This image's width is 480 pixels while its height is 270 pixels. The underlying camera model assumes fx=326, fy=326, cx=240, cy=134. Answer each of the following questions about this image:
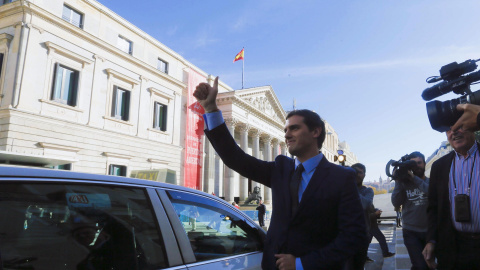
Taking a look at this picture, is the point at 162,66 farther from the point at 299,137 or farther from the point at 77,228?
the point at 77,228

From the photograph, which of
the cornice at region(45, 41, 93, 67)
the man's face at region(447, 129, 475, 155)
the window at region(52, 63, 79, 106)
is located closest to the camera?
the man's face at region(447, 129, 475, 155)

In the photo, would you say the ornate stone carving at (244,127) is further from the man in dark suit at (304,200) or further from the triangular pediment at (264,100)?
the man in dark suit at (304,200)

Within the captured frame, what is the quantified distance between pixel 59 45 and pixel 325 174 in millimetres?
18581

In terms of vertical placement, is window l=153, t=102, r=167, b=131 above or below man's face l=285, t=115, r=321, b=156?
above

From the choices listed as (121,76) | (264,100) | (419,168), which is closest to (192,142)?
(121,76)

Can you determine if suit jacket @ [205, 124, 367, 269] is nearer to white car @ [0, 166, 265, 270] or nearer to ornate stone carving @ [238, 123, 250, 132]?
white car @ [0, 166, 265, 270]

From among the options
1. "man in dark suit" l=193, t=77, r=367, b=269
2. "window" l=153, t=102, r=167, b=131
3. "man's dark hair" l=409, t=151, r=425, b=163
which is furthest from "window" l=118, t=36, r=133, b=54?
"man in dark suit" l=193, t=77, r=367, b=269

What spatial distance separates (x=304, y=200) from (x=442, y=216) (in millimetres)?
1383

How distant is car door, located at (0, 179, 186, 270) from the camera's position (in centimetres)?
128

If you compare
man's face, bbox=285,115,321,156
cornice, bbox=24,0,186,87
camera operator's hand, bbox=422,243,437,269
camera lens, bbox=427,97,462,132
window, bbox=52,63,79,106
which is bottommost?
camera operator's hand, bbox=422,243,437,269

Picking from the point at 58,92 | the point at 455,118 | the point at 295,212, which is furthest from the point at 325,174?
the point at 58,92

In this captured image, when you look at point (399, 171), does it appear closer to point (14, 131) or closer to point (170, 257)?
point (170, 257)

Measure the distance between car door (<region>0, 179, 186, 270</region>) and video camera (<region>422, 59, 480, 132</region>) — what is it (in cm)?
165

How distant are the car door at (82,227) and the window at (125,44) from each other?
21.7 metres
